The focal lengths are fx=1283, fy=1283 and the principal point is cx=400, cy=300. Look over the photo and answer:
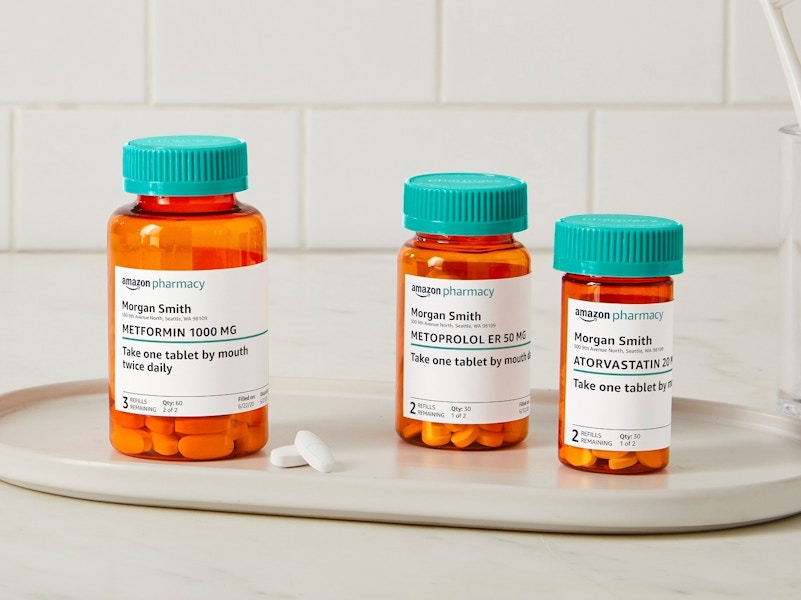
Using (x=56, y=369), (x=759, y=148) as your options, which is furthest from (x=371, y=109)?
(x=56, y=369)

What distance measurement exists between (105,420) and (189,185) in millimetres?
166

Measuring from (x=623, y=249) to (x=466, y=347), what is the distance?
96 millimetres

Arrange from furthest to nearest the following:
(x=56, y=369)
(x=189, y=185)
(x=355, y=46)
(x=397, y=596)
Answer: (x=355, y=46) → (x=56, y=369) → (x=189, y=185) → (x=397, y=596)

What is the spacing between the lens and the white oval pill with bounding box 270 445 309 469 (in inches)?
23.7

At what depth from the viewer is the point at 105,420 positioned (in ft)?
2.27

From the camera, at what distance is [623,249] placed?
1.89 ft

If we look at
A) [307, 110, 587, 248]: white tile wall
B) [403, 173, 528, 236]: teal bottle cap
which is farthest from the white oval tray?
A: [307, 110, 587, 248]: white tile wall

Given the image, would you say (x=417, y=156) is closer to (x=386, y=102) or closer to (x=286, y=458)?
(x=386, y=102)

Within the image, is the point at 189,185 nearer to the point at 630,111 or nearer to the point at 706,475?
the point at 706,475

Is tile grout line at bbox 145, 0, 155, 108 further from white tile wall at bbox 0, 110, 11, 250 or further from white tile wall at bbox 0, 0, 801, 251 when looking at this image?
white tile wall at bbox 0, 110, 11, 250

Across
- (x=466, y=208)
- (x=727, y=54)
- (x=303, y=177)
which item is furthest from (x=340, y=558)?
(x=727, y=54)

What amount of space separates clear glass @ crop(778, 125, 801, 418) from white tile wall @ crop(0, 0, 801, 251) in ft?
1.95

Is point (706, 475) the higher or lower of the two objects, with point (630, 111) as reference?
lower

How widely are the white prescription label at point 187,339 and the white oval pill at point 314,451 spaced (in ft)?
0.11
